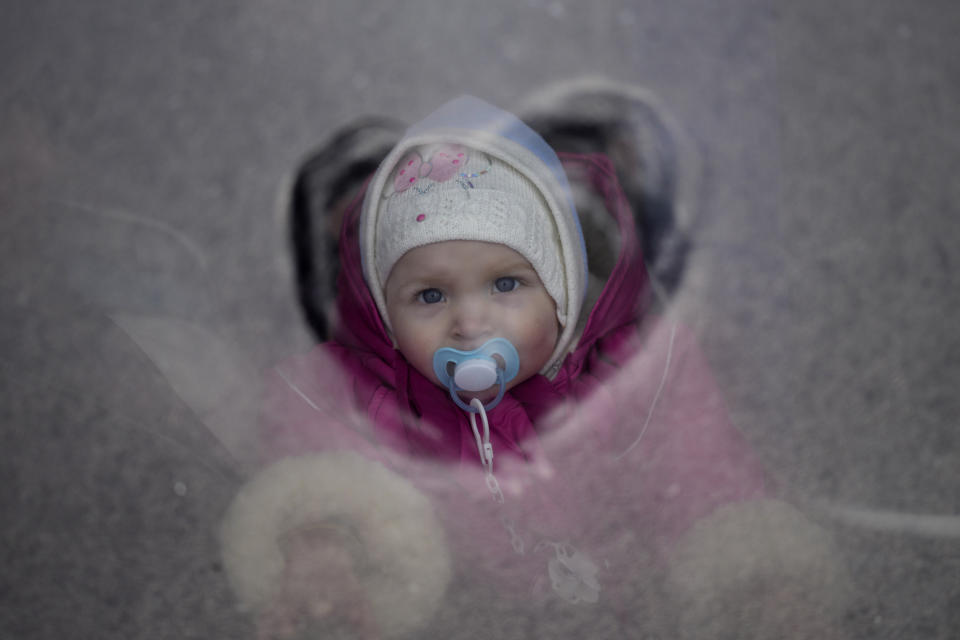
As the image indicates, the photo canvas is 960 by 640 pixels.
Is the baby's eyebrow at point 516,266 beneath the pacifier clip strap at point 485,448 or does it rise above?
above

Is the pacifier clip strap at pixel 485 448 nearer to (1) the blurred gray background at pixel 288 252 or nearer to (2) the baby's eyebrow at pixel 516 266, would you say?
(2) the baby's eyebrow at pixel 516 266

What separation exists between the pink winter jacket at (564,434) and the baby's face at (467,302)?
4 cm

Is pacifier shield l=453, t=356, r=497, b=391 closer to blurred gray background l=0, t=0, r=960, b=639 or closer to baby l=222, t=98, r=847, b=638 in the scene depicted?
baby l=222, t=98, r=847, b=638

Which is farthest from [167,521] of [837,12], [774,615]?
[837,12]

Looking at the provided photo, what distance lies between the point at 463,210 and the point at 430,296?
0.20 ft

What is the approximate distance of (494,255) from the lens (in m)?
0.48

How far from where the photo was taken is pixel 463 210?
48 cm

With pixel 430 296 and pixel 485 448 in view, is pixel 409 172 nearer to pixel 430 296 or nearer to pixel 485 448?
pixel 430 296

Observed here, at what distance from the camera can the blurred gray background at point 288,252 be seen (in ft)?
2.10

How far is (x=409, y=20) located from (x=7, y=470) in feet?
1.92

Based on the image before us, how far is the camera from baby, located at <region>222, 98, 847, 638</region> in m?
0.50

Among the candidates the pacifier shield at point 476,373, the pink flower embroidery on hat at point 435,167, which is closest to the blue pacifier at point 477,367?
the pacifier shield at point 476,373

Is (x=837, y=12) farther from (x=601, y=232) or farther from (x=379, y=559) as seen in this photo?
(x=379, y=559)

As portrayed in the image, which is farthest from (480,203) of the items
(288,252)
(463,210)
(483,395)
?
(288,252)
